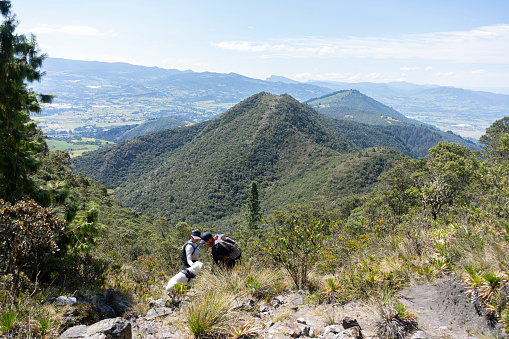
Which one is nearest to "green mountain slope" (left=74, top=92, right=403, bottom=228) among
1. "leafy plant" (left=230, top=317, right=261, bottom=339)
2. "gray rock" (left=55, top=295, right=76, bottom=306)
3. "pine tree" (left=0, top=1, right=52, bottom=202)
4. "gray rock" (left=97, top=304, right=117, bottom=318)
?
"pine tree" (left=0, top=1, right=52, bottom=202)

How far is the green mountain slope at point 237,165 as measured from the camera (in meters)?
73.3

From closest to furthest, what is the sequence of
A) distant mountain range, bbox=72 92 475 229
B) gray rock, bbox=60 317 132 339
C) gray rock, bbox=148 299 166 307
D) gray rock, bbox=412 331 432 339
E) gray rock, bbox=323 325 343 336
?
gray rock, bbox=412 331 432 339 < gray rock, bbox=60 317 132 339 < gray rock, bbox=323 325 343 336 < gray rock, bbox=148 299 166 307 < distant mountain range, bbox=72 92 475 229

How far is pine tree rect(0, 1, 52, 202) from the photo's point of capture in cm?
553

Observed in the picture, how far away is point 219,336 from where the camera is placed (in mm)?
3285

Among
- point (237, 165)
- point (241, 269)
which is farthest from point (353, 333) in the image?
point (237, 165)

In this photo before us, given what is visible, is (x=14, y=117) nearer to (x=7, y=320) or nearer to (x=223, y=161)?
(x=7, y=320)

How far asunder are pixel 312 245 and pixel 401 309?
1879 mm

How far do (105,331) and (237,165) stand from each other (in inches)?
3541

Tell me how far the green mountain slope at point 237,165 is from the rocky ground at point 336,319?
195 ft

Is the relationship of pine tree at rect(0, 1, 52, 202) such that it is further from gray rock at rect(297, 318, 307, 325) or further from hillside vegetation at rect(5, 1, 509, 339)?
gray rock at rect(297, 318, 307, 325)

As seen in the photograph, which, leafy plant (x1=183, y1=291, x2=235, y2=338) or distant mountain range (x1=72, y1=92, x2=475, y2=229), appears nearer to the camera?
leafy plant (x1=183, y1=291, x2=235, y2=338)

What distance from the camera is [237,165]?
92.9 m

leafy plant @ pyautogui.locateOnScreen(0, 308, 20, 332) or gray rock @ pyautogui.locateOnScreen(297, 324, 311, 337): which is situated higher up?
leafy plant @ pyautogui.locateOnScreen(0, 308, 20, 332)

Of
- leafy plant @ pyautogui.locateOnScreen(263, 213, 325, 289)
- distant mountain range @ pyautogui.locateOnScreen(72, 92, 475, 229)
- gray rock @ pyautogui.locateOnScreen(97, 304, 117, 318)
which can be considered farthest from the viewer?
distant mountain range @ pyautogui.locateOnScreen(72, 92, 475, 229)
